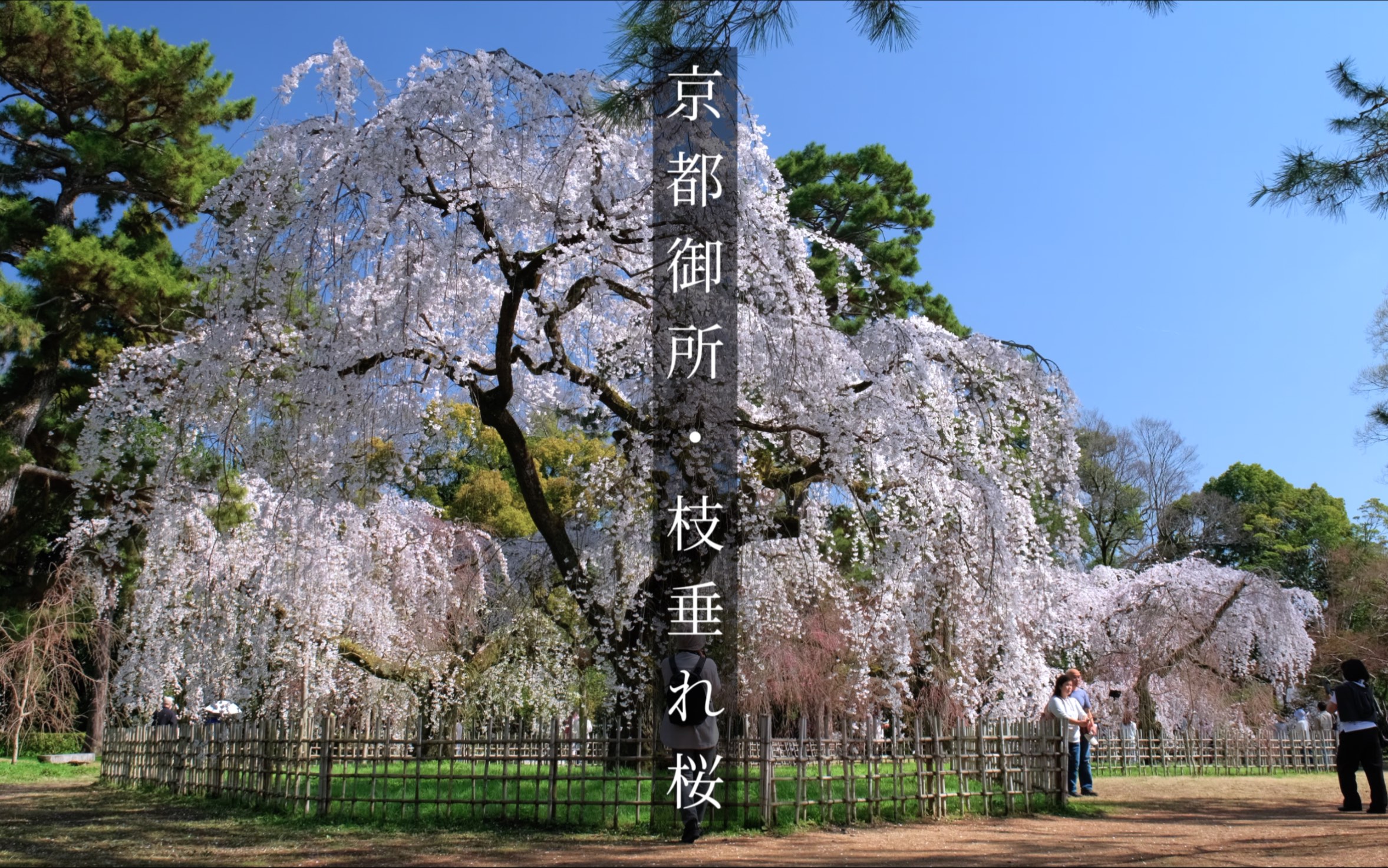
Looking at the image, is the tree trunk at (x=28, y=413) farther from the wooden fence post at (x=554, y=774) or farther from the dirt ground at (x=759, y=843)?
the wooden fence post at (x=554, y=774)

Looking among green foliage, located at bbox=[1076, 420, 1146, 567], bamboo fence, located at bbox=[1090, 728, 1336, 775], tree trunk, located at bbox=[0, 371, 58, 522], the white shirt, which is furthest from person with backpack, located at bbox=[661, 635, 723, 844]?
green foliage, located at bbox=[1076, 420, 1146, 567]

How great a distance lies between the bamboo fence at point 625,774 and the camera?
616 centimetres

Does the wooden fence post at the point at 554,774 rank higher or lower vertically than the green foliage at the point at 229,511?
lower

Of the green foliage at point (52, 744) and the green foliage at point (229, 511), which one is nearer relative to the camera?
the green foliage at point (229, 511)

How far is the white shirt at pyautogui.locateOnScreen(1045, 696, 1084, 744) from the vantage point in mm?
8148

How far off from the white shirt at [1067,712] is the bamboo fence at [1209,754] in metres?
6.35

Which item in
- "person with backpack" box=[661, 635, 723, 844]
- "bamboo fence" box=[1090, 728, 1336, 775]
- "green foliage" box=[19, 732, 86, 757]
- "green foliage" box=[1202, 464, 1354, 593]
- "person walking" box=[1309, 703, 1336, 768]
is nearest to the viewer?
"person with backpack" box=[661, 635, 723, 844]

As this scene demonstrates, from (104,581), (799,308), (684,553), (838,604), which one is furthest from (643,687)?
(104,581)

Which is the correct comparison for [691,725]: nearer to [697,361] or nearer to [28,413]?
[697,361]

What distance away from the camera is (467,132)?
678 cm

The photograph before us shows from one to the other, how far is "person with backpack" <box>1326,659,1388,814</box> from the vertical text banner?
4663 millimetres

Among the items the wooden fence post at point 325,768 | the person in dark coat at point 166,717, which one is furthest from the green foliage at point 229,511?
the wooden fence post at point 325,768

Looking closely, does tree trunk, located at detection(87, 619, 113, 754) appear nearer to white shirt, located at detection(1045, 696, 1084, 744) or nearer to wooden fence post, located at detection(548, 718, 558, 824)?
wooden fence post, located at detection(548, 718, 558, 824)

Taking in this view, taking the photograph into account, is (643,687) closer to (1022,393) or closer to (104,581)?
(1022,393)
